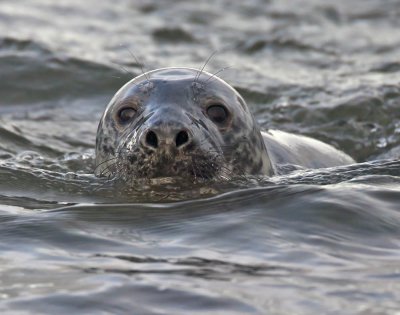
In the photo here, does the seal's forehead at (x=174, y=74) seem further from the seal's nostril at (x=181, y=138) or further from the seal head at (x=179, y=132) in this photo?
the seal's nostril at (x=181, y=138)

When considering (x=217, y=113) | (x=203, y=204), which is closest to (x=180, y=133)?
(x=203, y=204)

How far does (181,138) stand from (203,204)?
34 cm

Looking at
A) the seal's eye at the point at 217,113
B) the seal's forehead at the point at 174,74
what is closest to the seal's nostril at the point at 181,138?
the seal's eye at the point at 217,113

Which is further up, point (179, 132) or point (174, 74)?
point (174, 74)

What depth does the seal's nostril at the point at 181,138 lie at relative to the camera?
4.86 m


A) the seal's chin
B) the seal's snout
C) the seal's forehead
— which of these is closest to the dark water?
the seal's chin

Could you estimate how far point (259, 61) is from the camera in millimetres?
10820

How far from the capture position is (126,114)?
5.55 m

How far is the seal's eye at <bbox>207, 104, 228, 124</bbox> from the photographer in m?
5.54

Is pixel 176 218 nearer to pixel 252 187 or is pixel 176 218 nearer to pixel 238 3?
pixel 252 187

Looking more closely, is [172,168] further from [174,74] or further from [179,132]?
[174,74]

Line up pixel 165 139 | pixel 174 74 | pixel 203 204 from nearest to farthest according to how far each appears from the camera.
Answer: pixel 165 139 → pixel 203 204 → pixel 174 74

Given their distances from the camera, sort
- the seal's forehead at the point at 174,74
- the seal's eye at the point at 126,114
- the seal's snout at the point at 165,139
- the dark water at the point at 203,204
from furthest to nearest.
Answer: the seal's forehead at the point at 174,74, the seal's eye at the point at 126,114, the seal's snout at the point at 165,139, the dark water at the point at 203,204

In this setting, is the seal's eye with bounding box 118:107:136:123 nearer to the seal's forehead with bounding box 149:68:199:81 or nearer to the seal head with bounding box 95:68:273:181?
the seal head with bounding box 95:68:273:181
